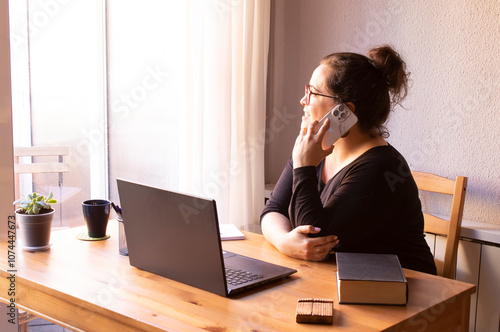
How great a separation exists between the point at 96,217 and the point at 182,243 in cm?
50

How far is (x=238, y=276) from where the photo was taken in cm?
121

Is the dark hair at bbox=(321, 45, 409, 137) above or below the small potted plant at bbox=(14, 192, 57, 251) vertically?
above

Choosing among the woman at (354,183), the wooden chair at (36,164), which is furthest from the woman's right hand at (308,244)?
the wooden chair at (36,164)

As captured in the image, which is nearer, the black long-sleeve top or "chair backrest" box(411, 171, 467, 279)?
the black long-sleeve top

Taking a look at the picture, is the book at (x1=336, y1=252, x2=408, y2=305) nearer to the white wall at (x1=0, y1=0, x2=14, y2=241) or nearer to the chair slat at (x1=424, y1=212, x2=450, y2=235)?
the chair slat at (x1=424, y1=212, x2=450, y2=235)

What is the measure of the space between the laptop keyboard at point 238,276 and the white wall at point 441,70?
1.24m

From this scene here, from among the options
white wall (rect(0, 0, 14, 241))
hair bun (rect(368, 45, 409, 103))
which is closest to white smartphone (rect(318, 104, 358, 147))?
hair bun (rect(368, 45, 409, 103))

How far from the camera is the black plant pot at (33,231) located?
1.43 meters

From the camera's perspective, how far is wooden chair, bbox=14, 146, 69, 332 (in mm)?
1943

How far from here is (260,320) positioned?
0.99m

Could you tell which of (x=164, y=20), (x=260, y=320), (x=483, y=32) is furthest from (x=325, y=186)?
(x=164, y=20)

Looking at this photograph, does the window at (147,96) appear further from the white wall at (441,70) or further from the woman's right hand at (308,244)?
the woman's right hand at (308,244)

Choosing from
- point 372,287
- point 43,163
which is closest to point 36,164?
point 43,163

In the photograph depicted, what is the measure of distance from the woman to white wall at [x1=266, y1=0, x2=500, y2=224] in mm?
549
